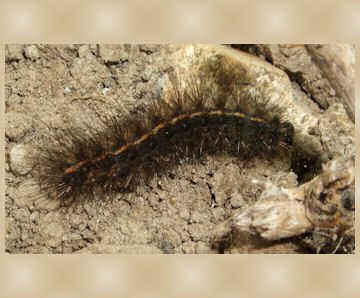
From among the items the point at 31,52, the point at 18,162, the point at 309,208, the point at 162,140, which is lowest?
the point at 309,208

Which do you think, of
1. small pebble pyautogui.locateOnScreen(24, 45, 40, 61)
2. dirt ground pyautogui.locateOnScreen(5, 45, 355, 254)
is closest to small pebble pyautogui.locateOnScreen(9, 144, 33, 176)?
dirt ground pyautogui.locateOnScreen(5, 45, 355, 254)

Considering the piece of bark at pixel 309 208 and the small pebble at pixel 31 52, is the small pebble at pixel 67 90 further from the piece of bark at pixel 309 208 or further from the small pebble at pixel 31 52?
the piece of bark at pixel 309 208

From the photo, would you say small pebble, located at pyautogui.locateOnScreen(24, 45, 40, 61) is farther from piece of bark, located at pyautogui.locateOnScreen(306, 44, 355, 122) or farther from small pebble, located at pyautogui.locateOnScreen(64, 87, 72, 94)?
piece of bark, located at pyautogui.locateOnScreen(306, 44, 355, 122)

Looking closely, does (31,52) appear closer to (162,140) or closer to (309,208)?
(162,140)

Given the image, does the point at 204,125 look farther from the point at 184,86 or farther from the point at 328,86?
the point at 328,86

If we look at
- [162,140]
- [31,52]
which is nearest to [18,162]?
[31,52]

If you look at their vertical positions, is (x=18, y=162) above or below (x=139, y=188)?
above

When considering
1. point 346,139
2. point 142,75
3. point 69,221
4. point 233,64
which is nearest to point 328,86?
point 346,139
